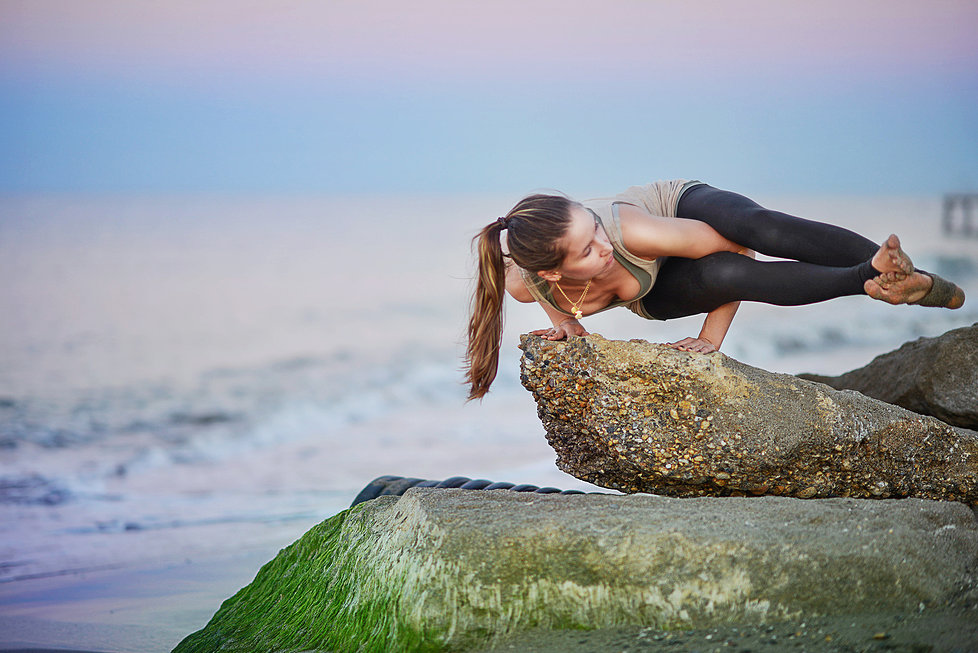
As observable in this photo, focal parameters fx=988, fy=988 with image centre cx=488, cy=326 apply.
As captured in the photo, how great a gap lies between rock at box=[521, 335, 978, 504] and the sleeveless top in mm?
337

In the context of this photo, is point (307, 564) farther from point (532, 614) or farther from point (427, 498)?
point (532, 614)

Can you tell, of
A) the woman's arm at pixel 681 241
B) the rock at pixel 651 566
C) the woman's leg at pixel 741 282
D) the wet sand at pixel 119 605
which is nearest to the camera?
the rock at pixel 651 566

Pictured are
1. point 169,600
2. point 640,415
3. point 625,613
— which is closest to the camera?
point 625,613

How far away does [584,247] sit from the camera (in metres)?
3.11

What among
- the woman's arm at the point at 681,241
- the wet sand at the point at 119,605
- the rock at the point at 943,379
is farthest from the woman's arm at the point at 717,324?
the wet sand at the point at 119,605

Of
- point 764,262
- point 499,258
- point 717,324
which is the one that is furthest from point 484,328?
point 764,262

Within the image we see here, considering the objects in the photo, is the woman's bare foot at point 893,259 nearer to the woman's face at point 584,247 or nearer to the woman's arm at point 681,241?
the woman's arm at point 681,241

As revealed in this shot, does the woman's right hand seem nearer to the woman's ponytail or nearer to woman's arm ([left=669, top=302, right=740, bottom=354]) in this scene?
the woman's ponytail

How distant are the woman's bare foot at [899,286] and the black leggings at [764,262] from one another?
0.08 meters

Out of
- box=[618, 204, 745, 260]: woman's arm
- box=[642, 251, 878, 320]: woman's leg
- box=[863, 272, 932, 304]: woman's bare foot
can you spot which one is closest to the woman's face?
box=[618, 204, 745, 260]: woman's arm

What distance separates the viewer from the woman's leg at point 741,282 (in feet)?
10.1

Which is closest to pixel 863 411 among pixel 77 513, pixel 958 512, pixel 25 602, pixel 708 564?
pixel 958 512

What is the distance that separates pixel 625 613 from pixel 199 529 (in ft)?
14.3

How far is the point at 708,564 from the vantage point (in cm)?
237
